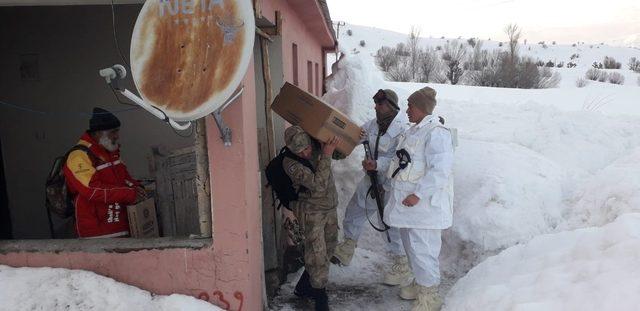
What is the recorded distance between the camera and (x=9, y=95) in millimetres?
5641

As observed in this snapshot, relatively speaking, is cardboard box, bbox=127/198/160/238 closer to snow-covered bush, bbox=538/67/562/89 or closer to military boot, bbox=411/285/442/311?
military boot, bbox=411/285/442/311

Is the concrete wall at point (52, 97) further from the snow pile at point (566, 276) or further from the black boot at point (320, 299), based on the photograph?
the snow pile at point (566, 276)

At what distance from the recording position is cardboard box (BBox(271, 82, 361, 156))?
12.9 feet

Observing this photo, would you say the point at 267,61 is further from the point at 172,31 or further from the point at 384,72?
the point at 384,72

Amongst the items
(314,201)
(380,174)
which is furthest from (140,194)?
(380,174)

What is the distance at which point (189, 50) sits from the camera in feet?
9.53

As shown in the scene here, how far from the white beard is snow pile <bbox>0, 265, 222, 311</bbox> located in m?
1.05

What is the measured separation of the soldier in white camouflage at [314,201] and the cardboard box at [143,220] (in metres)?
1.25

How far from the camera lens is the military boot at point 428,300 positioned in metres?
4.04

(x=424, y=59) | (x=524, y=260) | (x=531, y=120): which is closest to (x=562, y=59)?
(x=424, y=59)

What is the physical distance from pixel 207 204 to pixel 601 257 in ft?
9.36

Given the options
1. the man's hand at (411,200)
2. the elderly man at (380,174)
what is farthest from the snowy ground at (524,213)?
the man's hand at (411,200)

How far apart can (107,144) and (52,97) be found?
2.48 meters

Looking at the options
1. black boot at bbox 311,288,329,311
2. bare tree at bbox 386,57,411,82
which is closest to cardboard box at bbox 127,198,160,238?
black boot at bbox 311,288,329,311
